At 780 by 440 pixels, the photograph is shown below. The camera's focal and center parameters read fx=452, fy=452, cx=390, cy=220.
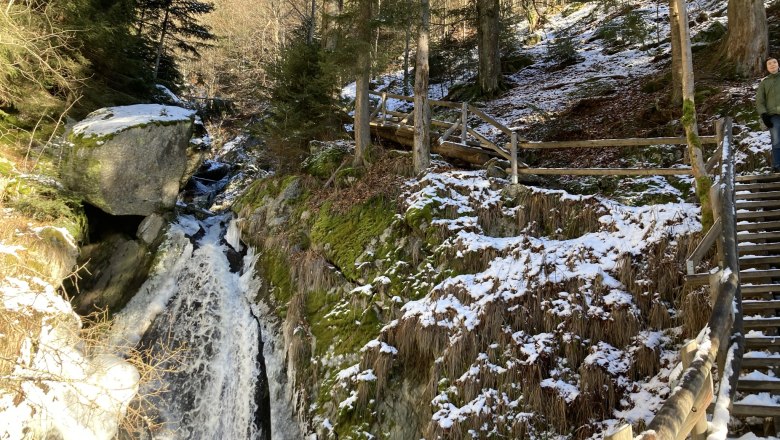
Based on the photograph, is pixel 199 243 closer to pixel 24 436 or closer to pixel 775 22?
pixel 24 436

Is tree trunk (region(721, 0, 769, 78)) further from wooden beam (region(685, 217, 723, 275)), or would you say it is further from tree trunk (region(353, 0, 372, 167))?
tree trunk (region(353, 0, 372, 167))

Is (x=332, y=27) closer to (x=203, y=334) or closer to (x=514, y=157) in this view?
(x=514, y=157)

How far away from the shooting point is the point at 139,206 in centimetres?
1258

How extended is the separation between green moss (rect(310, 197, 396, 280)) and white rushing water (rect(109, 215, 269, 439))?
2638mm

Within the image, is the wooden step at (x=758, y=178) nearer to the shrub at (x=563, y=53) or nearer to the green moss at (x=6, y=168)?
the shrub at (x=563, y=53)

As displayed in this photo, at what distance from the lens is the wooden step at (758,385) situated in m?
3.76

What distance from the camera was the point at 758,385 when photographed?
383 centimetres

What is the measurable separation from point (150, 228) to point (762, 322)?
1328 centimetres

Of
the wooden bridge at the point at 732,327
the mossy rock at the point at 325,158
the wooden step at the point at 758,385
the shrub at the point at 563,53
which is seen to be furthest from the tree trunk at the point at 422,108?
the shrub at the point at 563,53

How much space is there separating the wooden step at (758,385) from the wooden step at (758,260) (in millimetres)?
2013

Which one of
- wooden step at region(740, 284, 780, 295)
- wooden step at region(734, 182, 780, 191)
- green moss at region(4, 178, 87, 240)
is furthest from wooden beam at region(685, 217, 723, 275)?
green moss at region(4, 178, 87, 240)

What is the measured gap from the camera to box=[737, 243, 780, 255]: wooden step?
17.8ft

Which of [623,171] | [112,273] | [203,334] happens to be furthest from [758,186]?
[112,273]

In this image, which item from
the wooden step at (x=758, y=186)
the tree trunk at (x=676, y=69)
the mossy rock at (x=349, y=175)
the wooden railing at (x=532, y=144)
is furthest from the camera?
the tree trunk at (x=676, y=69)
